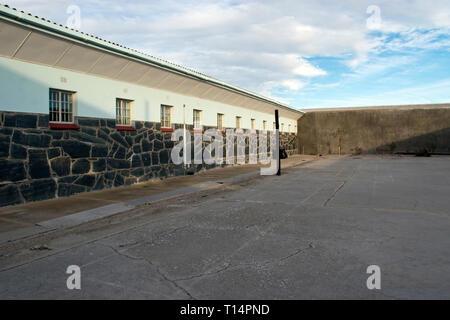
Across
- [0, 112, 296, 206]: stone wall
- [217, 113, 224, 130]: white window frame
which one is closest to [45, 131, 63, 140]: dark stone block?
[0, 112, 296, 206]: stone wall

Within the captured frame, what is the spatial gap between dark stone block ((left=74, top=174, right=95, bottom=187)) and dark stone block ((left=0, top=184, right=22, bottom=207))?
193 cm

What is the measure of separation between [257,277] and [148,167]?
10.5 metres

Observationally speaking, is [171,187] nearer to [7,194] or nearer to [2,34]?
[7,194]

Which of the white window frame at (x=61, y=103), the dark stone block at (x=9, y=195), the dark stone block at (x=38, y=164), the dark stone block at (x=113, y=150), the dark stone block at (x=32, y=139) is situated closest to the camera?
the dark stone block at (x=9, y=195)

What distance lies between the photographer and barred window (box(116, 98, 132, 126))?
42.3ft

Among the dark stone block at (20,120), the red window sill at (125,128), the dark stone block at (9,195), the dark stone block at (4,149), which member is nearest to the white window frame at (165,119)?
the red window sill at (125,128)

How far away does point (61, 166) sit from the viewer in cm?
1027

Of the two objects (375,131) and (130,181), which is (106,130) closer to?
(130,181)

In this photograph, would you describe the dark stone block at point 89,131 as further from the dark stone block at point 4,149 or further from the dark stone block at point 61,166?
the dark stone block at point 4,149

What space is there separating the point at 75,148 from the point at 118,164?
1995 mm

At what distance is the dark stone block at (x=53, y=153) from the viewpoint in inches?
390

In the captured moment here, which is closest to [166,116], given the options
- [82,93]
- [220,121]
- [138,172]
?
[138,172]

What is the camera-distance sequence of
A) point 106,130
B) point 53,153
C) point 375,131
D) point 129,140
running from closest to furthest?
point 53,153, point 106,130, point 129,140, point 375,131

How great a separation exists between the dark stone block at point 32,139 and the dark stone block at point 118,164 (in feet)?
8.30
